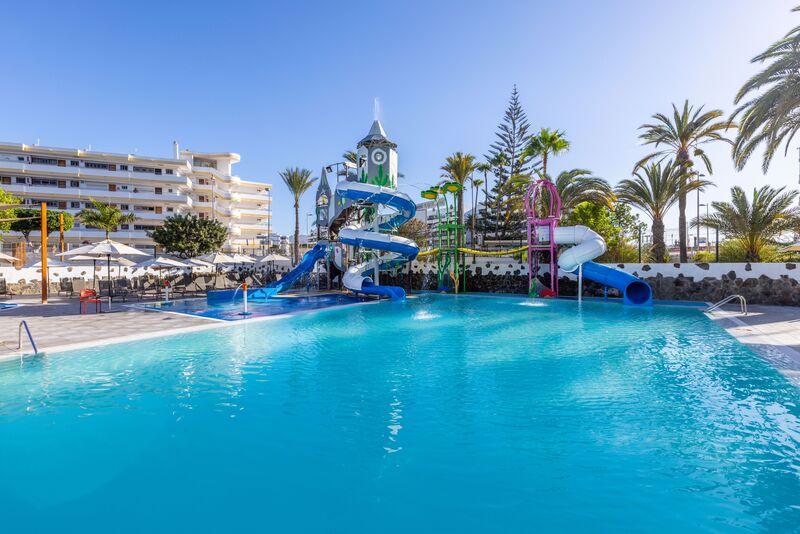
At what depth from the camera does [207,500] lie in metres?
3.69

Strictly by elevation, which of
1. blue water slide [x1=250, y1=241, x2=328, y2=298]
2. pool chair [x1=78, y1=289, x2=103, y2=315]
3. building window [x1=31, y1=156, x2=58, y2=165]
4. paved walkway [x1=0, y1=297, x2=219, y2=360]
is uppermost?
building window [x1=31, y1=156, x2=58, y2=165]

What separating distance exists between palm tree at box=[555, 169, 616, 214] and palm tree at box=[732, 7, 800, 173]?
377 inches

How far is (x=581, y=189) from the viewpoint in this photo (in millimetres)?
27328

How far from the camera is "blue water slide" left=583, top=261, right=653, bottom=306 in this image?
59.0 ft

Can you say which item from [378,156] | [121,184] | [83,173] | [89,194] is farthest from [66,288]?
[121,184]

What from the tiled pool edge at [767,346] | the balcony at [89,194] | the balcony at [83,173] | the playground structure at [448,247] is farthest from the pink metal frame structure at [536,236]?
the balcony at [83,173]

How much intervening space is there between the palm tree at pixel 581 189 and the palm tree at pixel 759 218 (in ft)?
19.6

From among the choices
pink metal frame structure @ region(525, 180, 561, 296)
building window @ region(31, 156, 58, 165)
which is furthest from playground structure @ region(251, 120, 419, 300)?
building window @ region(31, 156, 58, 165)

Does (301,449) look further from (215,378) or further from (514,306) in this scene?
(514,306)

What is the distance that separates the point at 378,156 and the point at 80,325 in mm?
15679

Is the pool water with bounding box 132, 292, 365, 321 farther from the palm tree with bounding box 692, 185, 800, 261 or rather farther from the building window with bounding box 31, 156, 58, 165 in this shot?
the building window with bounding box 31, 156, 58, 165

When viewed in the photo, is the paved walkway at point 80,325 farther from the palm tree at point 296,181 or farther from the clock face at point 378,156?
the palm tree at point 296,181

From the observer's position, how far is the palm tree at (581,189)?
86.1 feet

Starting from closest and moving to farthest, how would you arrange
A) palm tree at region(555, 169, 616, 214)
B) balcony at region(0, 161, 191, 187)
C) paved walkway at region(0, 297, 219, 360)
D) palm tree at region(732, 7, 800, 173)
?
1. paved walkway at region(0, 297, 219, 360)
2. palm tree at region(732, 7, 800, 173)
3. palm tree at region(555, 169, 616, 214)
4. balcony at region(0, 161, 191, 187)
